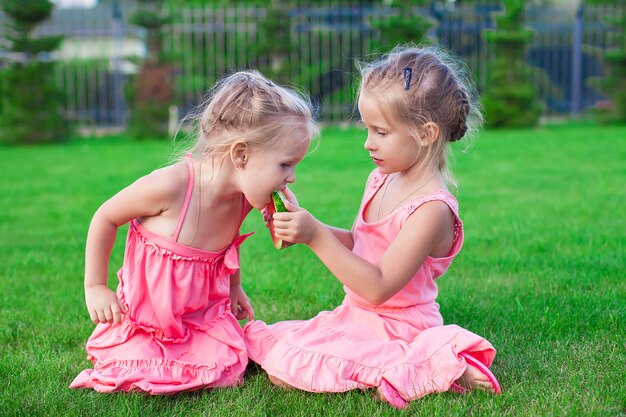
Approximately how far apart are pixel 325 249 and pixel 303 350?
0.38 metres

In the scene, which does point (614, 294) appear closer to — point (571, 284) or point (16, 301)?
point (571, 284)

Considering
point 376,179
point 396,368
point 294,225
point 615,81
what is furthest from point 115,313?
point 615,81

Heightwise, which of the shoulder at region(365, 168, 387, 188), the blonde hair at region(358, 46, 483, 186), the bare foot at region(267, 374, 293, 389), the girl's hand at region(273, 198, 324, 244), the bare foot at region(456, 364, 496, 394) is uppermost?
the blonde hair at region(358, 46, 483, 186)

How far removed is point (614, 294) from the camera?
352 cm

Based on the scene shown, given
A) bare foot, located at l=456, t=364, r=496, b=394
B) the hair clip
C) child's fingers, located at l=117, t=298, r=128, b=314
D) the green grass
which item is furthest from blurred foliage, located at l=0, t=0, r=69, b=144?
bare foot, located at l=456, t=364, r=496, b=394

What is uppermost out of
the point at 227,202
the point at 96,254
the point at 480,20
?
the point at 480,20

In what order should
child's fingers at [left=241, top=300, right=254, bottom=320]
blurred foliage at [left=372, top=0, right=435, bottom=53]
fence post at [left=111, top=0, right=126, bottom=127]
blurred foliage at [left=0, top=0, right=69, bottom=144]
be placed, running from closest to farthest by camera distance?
child's fingers at [left=241, top=300, right=254, bottom=320] → blurred foliage at [left=0, top=0, right=69, bottom=144] → blurred foliage at [left=372, top=0, right=435, bottom=53] → fence post at [left=111, top=0, right=126, bottom=127]

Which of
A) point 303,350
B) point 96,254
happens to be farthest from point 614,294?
point 96,254

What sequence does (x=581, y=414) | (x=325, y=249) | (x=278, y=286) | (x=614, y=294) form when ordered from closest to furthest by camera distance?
(x=581, y=414) < (x=325, y=249) < (x=614, y=294) < (x=278, y=286)

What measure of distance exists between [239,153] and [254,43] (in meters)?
12.6

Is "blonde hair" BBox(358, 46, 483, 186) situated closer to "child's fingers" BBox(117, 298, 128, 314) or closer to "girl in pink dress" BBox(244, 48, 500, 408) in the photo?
"girl in pink dress" BBox(244, 48, 500, 408)

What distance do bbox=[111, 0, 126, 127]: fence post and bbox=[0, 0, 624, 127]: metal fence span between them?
2cm

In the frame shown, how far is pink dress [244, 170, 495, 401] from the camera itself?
8.30 ft

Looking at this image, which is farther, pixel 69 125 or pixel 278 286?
pixel 69 125
